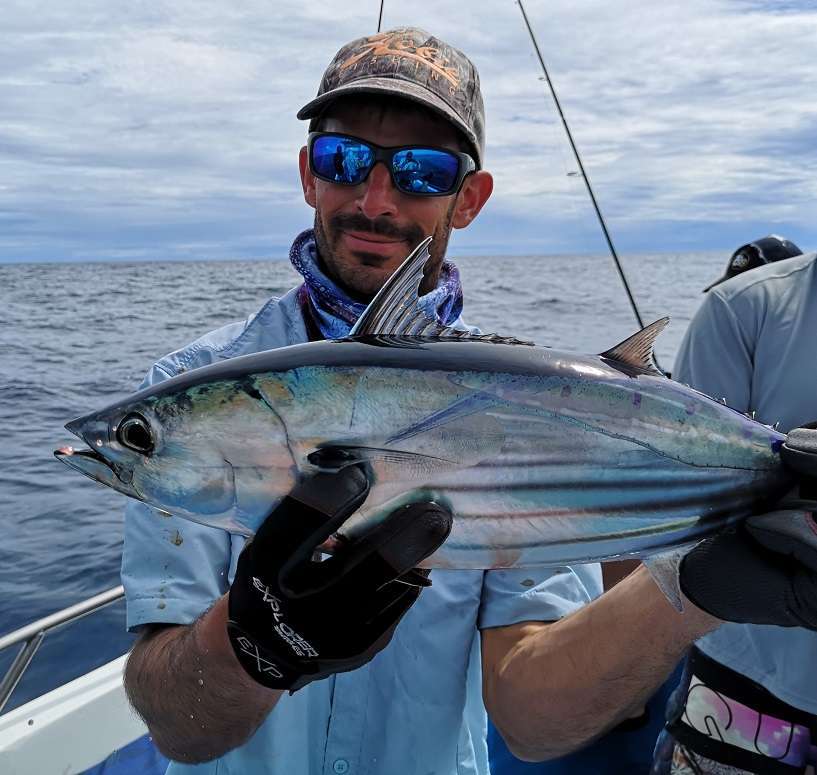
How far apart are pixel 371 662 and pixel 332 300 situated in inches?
42.3

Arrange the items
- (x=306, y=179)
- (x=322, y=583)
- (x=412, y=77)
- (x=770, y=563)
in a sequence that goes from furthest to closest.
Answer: (x=306, y=179) < (x=412, y=77) < (x=770, y=563) < (x=322, y=583)

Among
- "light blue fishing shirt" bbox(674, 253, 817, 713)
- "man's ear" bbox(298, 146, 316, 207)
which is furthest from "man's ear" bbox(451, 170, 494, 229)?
"light blue fishing shirt" bbox(674, 253, 817, 713)

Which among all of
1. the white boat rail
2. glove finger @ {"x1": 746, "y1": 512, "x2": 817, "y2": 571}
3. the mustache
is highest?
the mustache

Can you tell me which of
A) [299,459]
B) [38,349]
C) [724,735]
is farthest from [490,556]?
[38,349]

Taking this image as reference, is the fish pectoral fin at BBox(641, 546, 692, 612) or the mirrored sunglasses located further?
the mirrored sunglasses

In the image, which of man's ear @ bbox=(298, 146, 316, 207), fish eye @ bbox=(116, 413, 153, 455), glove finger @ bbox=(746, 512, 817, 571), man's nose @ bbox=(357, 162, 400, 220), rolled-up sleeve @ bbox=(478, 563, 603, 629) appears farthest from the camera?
man's ear @ bbox=(298, 146, 316, 207)

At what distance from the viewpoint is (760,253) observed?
17.9ft

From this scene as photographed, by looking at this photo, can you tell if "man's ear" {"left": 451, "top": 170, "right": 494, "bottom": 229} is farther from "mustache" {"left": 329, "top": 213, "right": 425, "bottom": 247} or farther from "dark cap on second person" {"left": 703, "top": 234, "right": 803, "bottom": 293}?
"dark cap on second person" {"left": 703, "top": 234, "right": 803, "bottom": 293}

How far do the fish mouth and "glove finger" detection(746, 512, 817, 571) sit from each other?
126 cm

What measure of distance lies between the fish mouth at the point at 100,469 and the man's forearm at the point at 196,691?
41 cm

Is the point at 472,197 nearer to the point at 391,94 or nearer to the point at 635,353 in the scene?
the point at 391,94

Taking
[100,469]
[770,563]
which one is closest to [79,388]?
[100,469]

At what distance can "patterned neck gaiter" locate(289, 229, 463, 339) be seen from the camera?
2.32m

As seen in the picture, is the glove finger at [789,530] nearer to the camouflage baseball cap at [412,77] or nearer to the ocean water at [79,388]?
the camouflage baseball cap at [412,77]
